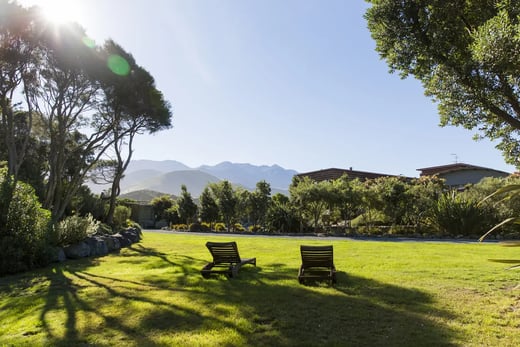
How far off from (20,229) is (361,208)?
21.8m

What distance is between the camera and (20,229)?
996 cm

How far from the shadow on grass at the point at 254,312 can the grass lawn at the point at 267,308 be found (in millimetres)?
14

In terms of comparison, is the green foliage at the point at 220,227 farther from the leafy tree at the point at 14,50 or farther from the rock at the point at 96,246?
the leafy tree at the point at 14,50

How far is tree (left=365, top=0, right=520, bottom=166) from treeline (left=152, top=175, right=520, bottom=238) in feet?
39.2

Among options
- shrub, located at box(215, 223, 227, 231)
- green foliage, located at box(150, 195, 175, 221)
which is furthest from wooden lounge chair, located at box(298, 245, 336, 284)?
green foliage, located at box(150, 195, 175, 221)

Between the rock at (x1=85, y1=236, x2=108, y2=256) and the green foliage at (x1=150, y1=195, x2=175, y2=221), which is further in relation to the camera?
the green foliage at (x1=150, y1=195, x2=175, y2=221)

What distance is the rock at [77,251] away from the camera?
39.8 feet

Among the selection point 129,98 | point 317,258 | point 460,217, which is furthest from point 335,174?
point 317,258

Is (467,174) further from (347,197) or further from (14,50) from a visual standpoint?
(14,50)

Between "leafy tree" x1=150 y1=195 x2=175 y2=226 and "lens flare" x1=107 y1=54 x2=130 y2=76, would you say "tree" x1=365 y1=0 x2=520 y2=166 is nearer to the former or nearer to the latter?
"lens flare" x1=107 y1=54 x2=130 y2=76

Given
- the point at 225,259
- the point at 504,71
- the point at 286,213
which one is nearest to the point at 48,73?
the point at 225,259

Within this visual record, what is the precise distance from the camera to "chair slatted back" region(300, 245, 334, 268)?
25.3 feet

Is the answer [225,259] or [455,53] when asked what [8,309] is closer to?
[225,259]

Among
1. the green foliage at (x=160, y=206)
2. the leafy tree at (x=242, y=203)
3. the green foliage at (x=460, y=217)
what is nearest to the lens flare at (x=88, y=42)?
the leafy tree at (x=242, y=203)
